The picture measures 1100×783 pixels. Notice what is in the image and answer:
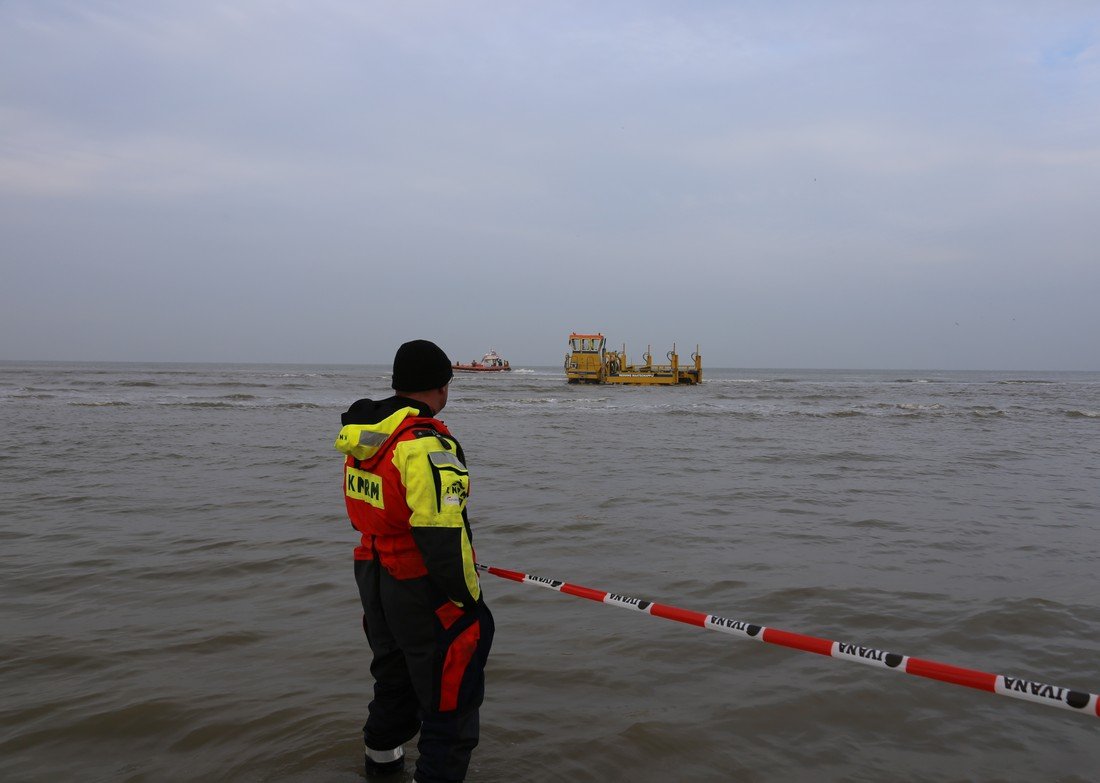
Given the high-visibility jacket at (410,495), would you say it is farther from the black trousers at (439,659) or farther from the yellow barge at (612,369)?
the yellow barge at (612,369)

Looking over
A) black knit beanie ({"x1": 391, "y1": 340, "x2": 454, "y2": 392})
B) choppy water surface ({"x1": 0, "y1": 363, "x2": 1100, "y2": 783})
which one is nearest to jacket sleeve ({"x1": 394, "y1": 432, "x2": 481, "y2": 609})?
black knit beanie ({"x1": 391, "y1": 340, "x2": 454, "y2": 392})

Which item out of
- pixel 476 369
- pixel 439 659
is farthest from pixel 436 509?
pixel 476 369

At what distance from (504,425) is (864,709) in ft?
53.1

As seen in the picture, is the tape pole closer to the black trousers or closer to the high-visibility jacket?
the black trousers

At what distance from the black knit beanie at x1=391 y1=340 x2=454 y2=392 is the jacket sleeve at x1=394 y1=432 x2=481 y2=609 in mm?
345

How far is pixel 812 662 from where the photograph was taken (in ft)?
13.0

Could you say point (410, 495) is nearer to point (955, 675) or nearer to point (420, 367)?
point (420, 367)

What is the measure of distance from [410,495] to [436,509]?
0.10 metres

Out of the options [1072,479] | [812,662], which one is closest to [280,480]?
[812,662]

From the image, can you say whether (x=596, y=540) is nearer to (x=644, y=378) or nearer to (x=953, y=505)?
(x=953, y=505)

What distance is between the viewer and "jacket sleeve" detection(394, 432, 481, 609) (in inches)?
86.0

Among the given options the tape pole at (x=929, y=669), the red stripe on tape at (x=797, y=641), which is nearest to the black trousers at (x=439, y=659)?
the tape pole at (x=929, y=669)

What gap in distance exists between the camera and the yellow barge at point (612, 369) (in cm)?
4962

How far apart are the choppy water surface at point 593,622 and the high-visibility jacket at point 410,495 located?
1.17m
